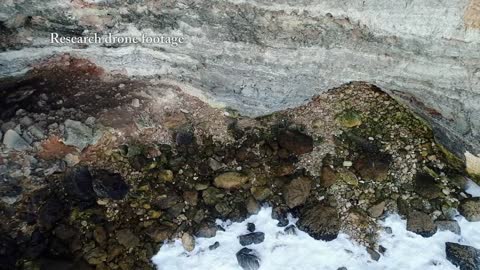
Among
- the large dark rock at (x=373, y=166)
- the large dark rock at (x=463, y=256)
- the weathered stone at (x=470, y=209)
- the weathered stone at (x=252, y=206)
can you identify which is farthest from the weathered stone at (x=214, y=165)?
the weathered stone at (x=470, y=209)

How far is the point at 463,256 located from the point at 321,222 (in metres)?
1.46

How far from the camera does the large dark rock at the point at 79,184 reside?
16.3ft

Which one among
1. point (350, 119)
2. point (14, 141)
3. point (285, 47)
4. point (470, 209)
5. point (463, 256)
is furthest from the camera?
point (350, 119)

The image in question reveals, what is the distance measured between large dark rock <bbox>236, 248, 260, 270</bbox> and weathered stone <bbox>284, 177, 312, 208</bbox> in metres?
0.69

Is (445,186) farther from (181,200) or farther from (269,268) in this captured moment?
(181,200)

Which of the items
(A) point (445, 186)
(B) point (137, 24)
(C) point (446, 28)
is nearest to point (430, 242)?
(A) point (445, 186)

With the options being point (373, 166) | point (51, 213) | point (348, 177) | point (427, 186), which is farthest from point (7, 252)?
point (427, 186)

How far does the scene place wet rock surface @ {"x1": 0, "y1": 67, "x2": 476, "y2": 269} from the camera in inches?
188

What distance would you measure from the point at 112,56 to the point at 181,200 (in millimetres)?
1653

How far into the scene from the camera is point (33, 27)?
4.34 meters

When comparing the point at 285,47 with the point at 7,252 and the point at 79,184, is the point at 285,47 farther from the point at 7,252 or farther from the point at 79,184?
the point at 7,252

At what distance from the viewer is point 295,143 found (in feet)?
17.7

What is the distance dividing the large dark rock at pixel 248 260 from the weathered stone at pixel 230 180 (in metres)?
0.72

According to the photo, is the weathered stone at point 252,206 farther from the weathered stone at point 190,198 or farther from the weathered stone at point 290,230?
the weathered stone at point 190,198
